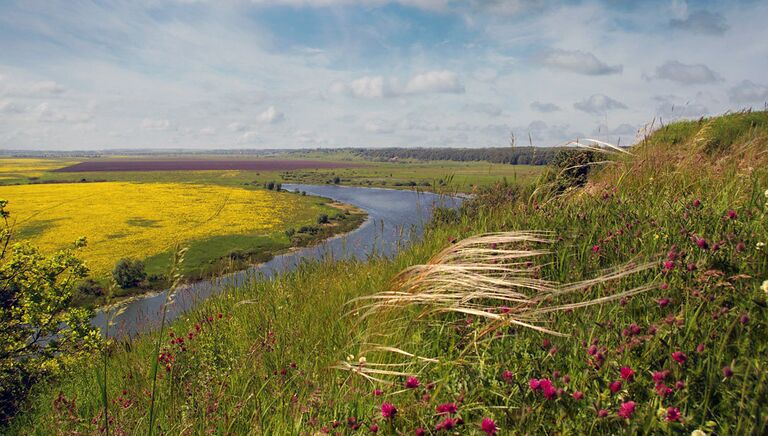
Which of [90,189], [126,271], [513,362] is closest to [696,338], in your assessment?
[513,362]

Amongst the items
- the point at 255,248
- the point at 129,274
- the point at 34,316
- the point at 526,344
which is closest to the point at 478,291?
the point at 526,344

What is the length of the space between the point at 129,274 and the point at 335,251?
104ft

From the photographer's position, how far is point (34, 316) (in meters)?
9.50

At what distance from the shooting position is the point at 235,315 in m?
5.43

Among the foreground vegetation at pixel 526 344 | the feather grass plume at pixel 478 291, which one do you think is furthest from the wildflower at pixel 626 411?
the feather grass plume at pixel 478 291

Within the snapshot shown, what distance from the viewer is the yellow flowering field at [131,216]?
44691 mm

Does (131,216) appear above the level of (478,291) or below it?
below

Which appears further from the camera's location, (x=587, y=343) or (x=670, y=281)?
(x=670, y=281)

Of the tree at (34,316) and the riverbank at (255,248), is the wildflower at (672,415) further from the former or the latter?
the riverbank at (255,248)

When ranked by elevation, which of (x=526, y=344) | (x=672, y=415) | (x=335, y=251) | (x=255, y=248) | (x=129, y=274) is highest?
(x=672, y=415)

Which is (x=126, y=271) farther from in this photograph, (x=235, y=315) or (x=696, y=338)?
(x=696, y=338)

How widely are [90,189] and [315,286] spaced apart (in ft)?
322

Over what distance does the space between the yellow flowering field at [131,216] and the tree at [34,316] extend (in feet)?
75.1

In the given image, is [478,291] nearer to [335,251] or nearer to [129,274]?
[335,251]
